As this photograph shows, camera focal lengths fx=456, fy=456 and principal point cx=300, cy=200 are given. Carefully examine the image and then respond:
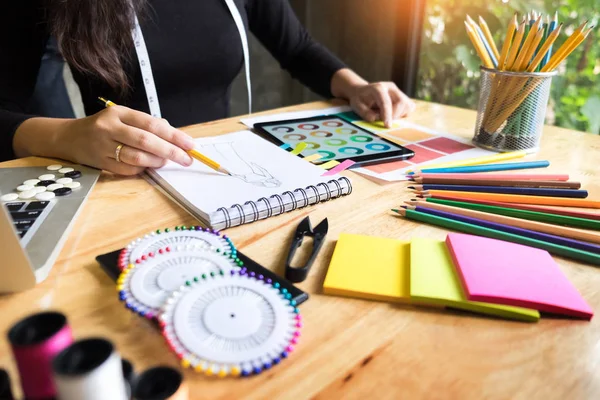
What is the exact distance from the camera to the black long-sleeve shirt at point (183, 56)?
2.52ft

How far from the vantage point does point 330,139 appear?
2.35 feet

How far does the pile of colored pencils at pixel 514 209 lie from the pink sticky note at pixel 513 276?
0.11 ft

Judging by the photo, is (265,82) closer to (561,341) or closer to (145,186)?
(145,186)

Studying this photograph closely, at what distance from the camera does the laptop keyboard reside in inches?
16.8

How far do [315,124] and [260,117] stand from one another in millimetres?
111

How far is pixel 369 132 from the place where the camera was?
76 cm

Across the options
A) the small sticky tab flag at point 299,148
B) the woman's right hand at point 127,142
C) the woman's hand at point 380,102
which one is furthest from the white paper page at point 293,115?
the woman's right hand at point 127,142

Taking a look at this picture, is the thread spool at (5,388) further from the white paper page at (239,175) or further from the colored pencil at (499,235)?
the colored pencil at (499,235)

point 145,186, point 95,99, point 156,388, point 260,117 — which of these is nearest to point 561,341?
point 156,388

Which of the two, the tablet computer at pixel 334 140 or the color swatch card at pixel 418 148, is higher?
the tablet computer at pixel 334 140

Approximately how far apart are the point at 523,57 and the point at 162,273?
58 centimetres

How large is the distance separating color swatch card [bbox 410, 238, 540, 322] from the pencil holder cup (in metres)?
0.36

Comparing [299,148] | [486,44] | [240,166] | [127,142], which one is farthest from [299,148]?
[486,44]

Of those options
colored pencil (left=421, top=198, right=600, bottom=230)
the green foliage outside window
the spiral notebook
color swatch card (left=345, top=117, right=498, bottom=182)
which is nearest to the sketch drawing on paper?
the spiral notebook
